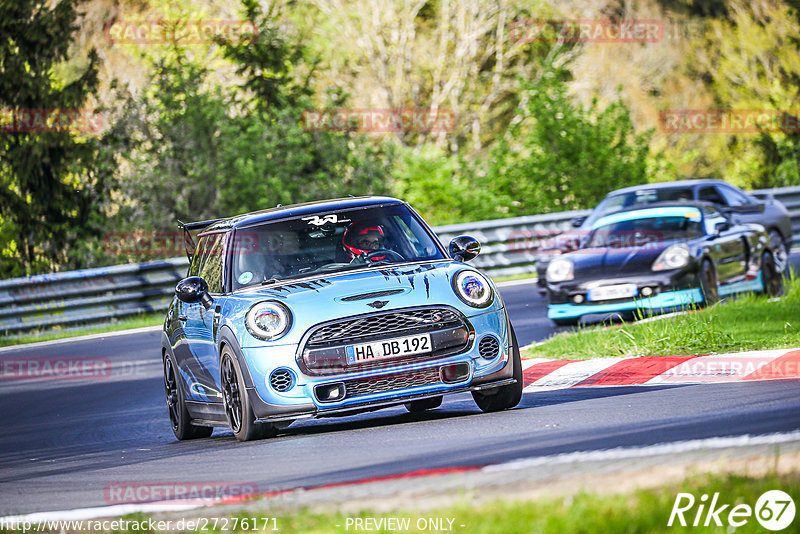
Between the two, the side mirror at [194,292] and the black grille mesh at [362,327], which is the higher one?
the side mirror at [194,292]

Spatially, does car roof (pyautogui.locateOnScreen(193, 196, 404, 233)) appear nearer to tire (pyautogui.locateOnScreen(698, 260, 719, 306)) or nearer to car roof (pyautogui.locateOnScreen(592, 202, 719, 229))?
tire (pyautogui.locateOnScreen(698, 260, 719, 306))

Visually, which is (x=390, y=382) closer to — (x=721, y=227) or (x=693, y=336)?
(x=693, y=336)

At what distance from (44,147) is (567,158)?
11.8 meters

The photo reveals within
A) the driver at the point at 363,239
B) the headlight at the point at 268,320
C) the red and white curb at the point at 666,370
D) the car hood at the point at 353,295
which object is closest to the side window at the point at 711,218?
the red and white curb at the point at 666,370

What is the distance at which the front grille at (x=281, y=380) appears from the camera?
27.9 feet

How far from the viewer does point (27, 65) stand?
1085 inches

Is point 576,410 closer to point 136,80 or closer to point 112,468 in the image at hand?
point 112,468

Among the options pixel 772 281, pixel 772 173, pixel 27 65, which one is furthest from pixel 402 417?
pixel 772 173

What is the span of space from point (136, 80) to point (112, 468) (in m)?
33.3

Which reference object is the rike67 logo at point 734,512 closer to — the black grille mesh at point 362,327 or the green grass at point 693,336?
the black grille mesh at point 362,327

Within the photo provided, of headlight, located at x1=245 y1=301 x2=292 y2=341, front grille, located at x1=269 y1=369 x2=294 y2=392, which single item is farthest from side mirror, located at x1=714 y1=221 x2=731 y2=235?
front grille, located at x1=269 y1=369 x2=294 y2=392

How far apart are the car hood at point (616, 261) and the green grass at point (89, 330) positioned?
7188 millimetres

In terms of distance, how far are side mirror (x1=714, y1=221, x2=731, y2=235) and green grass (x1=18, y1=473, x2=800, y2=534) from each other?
1079 cm

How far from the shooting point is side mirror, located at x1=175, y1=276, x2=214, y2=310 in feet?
31.4
